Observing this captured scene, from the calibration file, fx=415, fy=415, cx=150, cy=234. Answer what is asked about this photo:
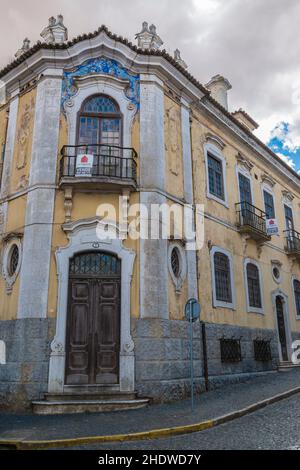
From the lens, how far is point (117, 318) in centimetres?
1072

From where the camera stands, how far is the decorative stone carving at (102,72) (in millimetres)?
12547

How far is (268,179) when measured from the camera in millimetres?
19656

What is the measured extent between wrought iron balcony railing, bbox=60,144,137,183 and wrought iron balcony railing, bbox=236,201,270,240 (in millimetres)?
5642

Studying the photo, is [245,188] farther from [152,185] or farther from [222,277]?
[152,185]

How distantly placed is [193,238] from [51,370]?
5.73 meters

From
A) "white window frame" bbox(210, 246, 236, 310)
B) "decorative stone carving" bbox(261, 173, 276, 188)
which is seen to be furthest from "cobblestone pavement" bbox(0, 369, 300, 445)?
"decorative stone carving" bbox(261, 173, 276, 188)

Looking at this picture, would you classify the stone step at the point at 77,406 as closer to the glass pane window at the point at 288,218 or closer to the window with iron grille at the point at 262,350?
the window with iron grille at the point at 262,350

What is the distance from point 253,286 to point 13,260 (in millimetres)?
9063

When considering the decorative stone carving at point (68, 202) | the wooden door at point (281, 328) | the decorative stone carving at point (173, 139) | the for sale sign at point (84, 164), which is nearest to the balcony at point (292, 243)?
the wooden door at point (281, 328)

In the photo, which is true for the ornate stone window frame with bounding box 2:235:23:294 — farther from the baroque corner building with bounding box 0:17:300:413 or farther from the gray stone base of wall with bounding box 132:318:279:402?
the gray stone base of wall with bounding box 132:318:279:402

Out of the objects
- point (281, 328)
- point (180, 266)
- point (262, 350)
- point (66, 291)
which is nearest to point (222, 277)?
point (180, 266)

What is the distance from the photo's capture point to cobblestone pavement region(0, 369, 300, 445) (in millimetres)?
7301
